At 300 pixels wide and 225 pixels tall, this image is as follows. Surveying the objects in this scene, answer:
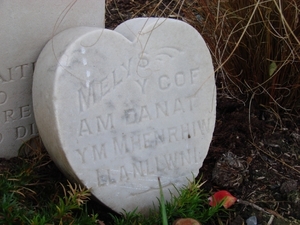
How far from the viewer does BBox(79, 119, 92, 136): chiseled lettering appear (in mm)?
2480

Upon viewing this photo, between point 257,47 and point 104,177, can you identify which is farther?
point 257,47

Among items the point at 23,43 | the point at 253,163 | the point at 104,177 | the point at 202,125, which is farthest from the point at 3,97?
the point at 253,163

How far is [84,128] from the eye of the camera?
2490 millimetres

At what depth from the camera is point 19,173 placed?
267 centimetres

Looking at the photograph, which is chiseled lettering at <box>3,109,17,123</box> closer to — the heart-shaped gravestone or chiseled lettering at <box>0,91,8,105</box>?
chiseled lettering at <box>0,91,8,105</box>

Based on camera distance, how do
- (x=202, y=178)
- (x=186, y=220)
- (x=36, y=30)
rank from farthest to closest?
(x=202, y=178), (x=36, y=30), (x=186, y=220)

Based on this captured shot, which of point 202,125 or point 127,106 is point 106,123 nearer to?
point 127,106

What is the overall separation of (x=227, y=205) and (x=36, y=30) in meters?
1.01

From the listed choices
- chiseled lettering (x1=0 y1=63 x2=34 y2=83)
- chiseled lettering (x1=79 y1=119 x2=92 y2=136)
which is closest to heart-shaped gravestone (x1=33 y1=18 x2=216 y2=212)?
chiseled lettering (x1=79 y1=119 x2=92 y2=136)

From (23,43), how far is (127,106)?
0.48 m

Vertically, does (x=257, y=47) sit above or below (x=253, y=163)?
above

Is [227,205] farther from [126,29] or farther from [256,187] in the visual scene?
[126,29]

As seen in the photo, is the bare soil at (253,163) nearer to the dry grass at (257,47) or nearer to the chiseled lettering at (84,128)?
the dry grass at (257,47)

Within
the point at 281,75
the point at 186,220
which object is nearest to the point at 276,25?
the point at 281,75
